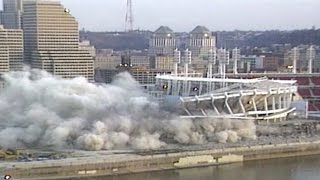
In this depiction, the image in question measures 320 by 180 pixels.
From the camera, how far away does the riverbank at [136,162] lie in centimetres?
1155

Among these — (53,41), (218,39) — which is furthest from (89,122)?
(218,39)

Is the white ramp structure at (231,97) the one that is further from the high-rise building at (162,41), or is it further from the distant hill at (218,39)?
the distant hill at (218,39)

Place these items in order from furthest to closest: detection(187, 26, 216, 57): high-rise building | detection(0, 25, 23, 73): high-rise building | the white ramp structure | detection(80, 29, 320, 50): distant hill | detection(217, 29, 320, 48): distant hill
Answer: detection(80, 29, 320, 50): distant hill, detection(217, 29, 320, 48): distant hill, detection(187, 26, 216, 57): high-rise building, detection(0, 25, 23, 73): high-rise building, the white ramp structure

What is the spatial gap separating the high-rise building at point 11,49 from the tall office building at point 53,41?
541mm

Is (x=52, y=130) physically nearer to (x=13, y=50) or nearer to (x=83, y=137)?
(x=83, y=137)

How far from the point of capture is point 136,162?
12.4m

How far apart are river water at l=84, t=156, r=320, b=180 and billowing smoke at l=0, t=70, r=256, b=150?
1.59 meters

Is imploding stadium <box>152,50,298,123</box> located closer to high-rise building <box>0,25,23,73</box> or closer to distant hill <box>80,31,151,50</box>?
high-rise building <box>0,25,23,73</box>

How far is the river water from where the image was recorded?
38.9ft

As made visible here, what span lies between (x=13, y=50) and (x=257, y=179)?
58.6 ft

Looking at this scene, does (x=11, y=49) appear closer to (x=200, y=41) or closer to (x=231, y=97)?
(x=231, y=97)

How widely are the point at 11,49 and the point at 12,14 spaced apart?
19.1 ft

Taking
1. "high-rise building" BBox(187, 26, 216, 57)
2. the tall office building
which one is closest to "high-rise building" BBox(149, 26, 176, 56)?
"high-rise building" BBox(187, 26, 216, 57)

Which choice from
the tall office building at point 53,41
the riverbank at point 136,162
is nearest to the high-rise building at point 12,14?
the tall office building at point 53,41
